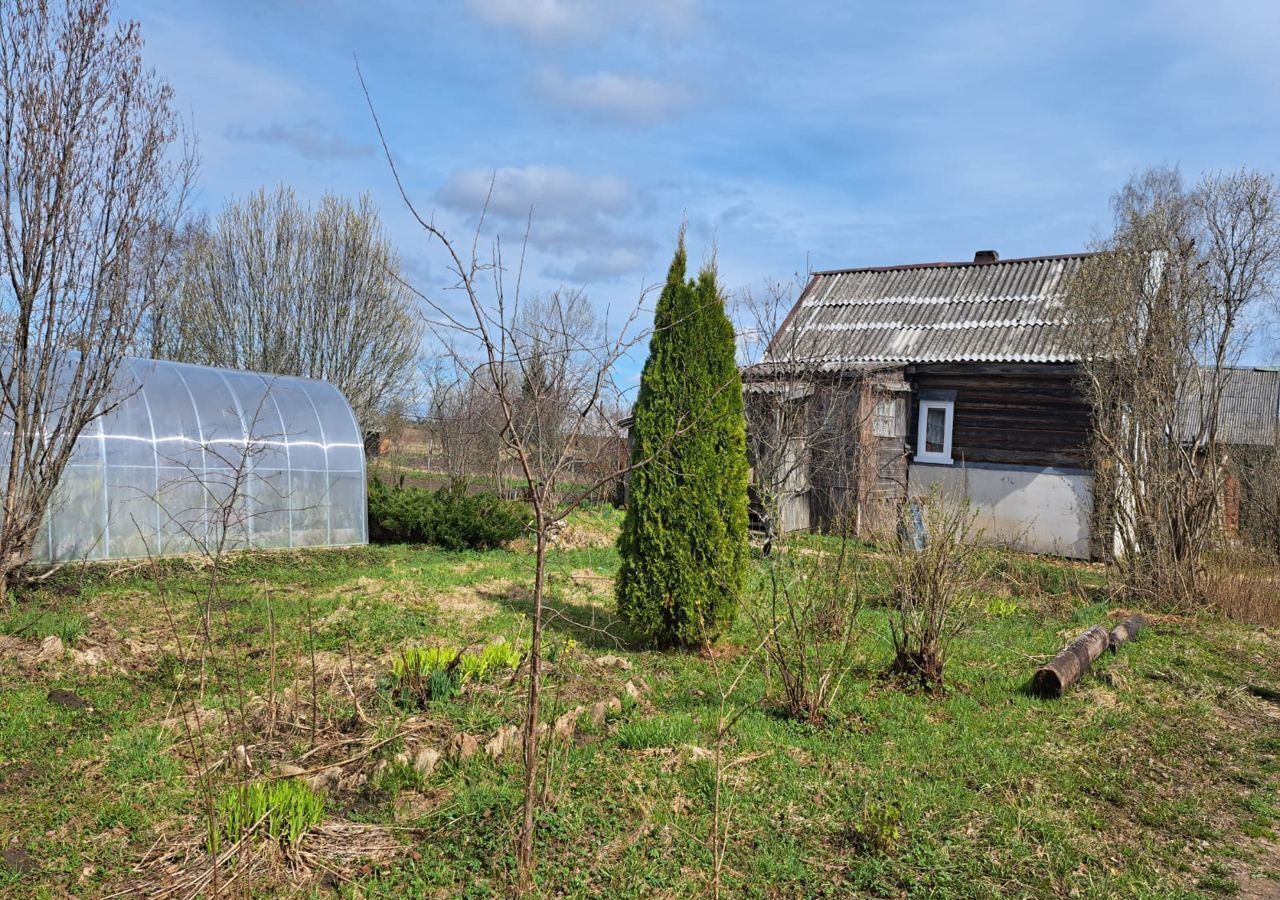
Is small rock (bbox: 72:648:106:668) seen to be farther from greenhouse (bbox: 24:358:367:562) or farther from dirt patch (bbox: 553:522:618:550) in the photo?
dirt patch (bbox: 553:522:618:550)

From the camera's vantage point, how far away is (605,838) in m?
3.69

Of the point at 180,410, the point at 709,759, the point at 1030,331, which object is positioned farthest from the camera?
the point at 1030,331

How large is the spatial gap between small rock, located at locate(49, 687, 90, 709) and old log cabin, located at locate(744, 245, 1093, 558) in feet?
32.4

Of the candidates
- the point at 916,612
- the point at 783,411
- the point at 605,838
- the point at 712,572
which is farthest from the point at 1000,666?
the point at 783,411

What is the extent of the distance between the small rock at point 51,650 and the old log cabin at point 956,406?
31.7ft

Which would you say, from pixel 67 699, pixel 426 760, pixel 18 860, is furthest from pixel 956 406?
pixel 18 860

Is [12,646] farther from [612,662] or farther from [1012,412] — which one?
[1012,412]

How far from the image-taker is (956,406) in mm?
16328

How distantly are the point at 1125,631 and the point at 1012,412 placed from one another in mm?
8420

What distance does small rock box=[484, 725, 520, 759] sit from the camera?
4430 millimetres

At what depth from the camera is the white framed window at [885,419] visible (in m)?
16.1

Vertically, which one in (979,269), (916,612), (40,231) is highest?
(979,269)

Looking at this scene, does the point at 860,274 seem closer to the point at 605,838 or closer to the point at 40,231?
the point at 40,231

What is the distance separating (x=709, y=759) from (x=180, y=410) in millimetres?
10216
